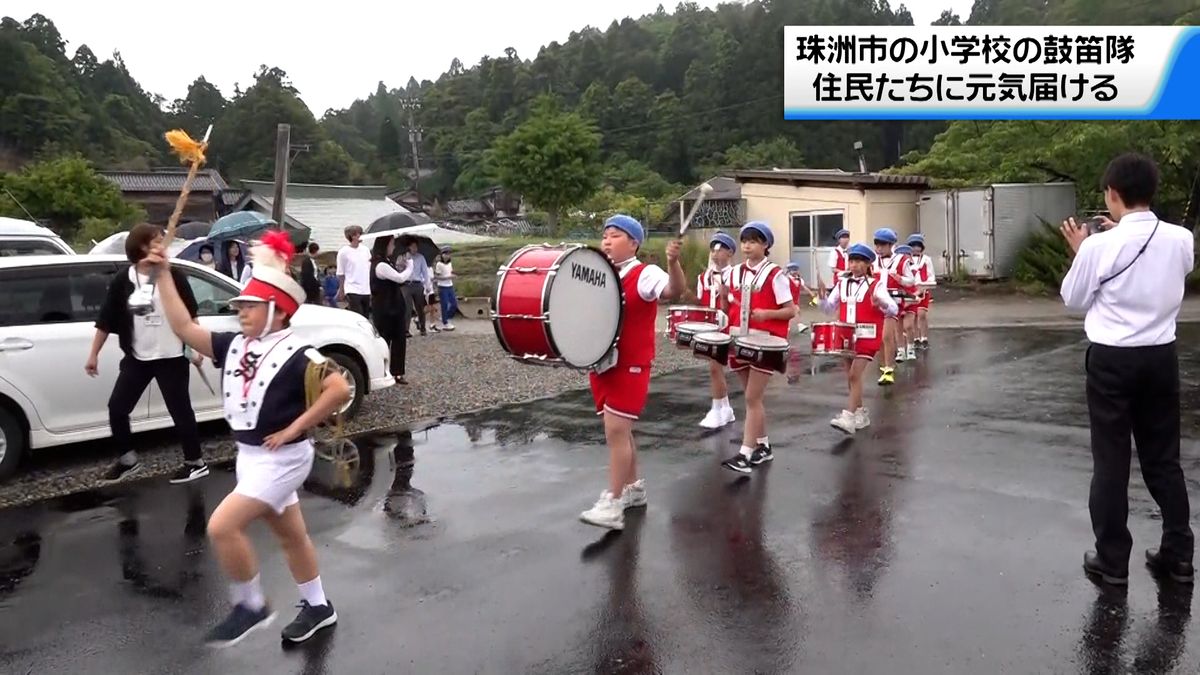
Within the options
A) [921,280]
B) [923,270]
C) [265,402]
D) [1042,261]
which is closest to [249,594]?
[265,402]

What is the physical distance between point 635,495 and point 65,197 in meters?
29.4

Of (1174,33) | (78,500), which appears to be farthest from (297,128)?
(78,500)

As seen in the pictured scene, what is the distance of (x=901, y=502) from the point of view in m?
5.99

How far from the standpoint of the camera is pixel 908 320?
40.7 ft

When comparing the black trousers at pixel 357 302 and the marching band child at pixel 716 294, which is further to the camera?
the black trousers at pixel 357 302

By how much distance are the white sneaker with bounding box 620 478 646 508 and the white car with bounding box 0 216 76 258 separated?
7.32 metres

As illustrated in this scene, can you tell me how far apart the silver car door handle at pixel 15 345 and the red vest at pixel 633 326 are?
4679 mm

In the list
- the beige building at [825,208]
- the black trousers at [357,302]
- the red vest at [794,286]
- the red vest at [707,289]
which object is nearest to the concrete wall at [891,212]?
the beige building at [825,208]

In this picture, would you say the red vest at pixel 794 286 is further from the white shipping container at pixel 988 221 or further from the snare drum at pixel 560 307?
the white shipping container at pixel 988 221

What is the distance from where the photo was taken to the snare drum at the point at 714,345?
6.51 metres

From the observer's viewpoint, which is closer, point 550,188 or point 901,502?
point 901,502

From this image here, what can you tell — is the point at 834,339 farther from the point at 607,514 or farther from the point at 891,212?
the point at 891,212

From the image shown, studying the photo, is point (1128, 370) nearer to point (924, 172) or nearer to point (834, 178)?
point (834, 178)

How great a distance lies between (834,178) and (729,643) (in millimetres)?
20115
